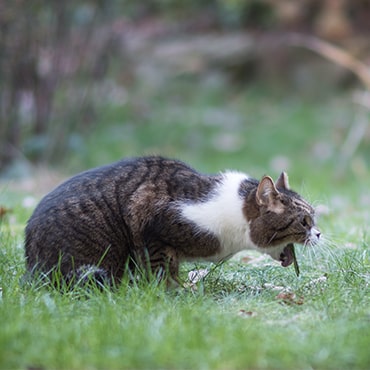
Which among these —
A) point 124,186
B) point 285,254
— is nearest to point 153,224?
point 124,186

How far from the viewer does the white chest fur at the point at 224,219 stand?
3.97 meters

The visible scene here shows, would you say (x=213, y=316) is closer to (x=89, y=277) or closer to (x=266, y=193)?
(x=89, y=277)

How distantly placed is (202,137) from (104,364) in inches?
339

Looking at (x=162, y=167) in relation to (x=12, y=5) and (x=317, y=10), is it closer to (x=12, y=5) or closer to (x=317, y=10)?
(x=12, y=5)

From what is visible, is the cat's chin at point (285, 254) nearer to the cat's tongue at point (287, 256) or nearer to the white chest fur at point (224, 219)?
the cat's tongue at point (287, 256)

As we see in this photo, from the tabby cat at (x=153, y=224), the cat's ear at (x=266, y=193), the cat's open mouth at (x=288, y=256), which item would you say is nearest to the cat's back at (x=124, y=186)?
the tabby cat at (x=153, y=224)

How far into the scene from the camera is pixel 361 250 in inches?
182

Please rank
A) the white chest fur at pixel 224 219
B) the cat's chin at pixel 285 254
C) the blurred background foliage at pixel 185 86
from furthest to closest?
the blurred background foliage at pixel 185 86
the cat's chin at pixel 285 254
the white chest fur at pixel 224 219

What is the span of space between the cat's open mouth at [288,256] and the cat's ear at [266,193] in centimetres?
29

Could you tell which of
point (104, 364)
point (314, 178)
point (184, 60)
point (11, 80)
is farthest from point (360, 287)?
point (184, 60)

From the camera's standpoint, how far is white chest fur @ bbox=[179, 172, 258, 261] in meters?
3.97

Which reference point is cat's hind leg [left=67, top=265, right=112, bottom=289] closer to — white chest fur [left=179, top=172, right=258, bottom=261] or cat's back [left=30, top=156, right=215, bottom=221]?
cat's back [left=30, top=156, right=215, bottom=221]

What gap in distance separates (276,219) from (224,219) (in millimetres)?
268

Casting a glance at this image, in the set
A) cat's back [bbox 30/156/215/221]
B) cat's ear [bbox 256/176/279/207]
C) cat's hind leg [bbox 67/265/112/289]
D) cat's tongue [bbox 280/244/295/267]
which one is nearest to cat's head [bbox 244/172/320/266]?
cat's ear [bbox 256/176/279/207]
